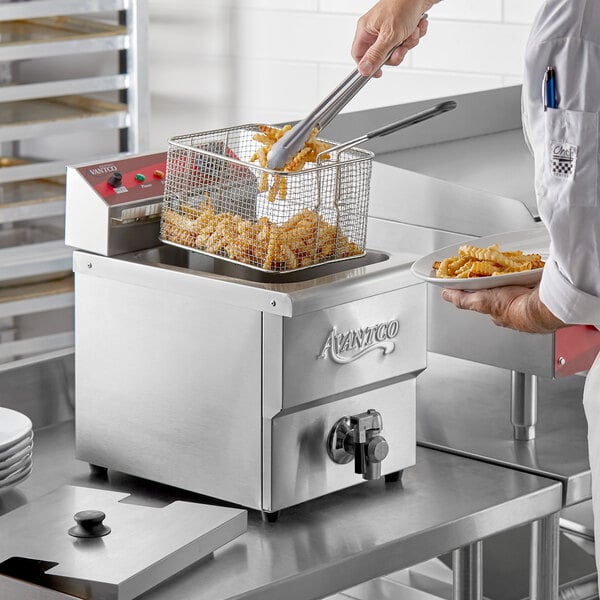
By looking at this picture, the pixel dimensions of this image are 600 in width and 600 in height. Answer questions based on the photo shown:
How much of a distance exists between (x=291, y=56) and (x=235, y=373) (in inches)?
85.8

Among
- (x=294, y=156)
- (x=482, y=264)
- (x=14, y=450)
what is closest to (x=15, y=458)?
(x=14, y=450)

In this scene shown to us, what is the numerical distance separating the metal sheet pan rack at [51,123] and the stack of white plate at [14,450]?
1.96 meters

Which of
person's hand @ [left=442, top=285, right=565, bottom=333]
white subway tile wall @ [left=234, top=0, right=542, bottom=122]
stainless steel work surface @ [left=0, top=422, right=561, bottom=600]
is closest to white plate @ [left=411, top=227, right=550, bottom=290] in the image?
person's hand @ [left=442, top=285, right=565, bottom=333]

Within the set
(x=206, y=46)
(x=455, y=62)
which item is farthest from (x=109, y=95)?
(x=455, y=62)

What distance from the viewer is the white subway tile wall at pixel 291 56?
2916 millimetres

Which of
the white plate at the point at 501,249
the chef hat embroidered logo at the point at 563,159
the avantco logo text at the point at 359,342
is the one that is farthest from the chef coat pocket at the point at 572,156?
the avantco logo text at the point at 359,342

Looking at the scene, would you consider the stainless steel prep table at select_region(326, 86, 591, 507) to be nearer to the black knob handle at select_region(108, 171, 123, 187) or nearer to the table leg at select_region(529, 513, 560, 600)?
the table leg at select_region(529, 513, 560, 600)

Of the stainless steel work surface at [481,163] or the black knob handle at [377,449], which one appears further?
the stainless steel work surface at [481,163]

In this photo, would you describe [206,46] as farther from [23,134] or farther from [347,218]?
[347,218]

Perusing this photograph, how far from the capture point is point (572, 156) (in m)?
1.28

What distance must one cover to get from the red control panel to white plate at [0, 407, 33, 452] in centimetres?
27

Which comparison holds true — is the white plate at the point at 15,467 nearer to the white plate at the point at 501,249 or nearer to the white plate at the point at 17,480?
the white plate at the point at 17,480

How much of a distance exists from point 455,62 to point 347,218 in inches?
65.5

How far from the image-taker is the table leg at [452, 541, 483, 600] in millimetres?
1690
